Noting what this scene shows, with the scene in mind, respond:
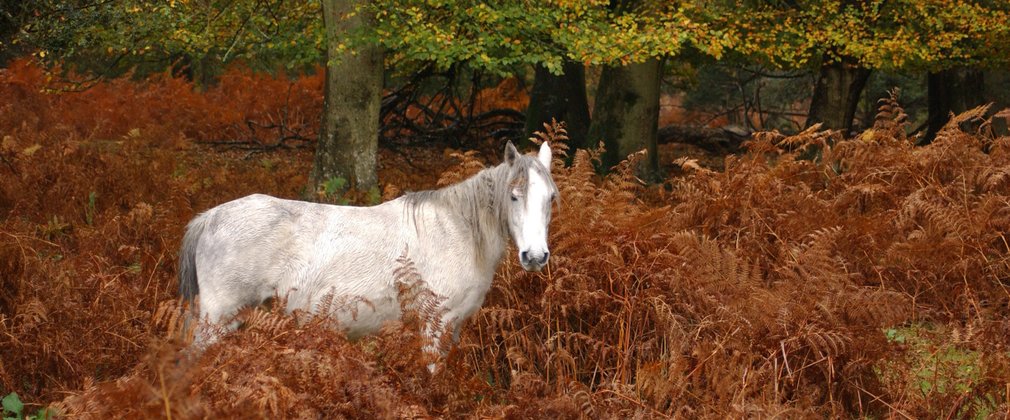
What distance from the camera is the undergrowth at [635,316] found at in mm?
4719

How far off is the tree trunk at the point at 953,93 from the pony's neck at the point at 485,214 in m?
15.1

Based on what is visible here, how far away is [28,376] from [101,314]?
0.58m

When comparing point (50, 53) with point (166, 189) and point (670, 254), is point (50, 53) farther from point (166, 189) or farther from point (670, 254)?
point (670, 254)

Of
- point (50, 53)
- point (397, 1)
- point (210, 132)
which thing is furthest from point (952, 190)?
point (210, 132)

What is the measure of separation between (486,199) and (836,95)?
10.8 metres

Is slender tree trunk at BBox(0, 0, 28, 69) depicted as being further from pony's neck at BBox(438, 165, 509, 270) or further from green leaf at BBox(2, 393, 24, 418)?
pony's neck at BBox(438, 165, 509, 270)

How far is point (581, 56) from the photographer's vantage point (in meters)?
11.2

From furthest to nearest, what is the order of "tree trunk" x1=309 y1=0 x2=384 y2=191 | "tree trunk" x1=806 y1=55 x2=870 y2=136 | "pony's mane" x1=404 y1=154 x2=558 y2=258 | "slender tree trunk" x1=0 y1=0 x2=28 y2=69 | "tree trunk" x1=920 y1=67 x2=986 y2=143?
"tree trunk" x1=920 y1=67 x2=986 y2=143
"tree trunk" x1=806 y1=55 x2=870 y2=136
"tree trunk" x1=309 y1=0 x2=384 y2=191
"slender tree trunk" x1=0 y1=0 x2=28 y2=69
"pony's mane" x1=404 y1=154 x2=558 y2=258

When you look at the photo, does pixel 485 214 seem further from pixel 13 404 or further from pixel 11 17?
pixel 11 17

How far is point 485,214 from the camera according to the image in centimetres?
616

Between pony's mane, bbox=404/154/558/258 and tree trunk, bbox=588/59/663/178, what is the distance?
9.13m

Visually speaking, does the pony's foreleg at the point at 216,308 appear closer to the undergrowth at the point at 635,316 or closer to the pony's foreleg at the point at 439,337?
the undergrowth at the point at 635,316

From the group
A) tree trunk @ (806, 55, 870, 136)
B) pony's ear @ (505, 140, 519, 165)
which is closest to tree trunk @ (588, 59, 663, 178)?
tree trunk @ (806, 55, 870, 136)

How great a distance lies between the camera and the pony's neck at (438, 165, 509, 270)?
240 inches
